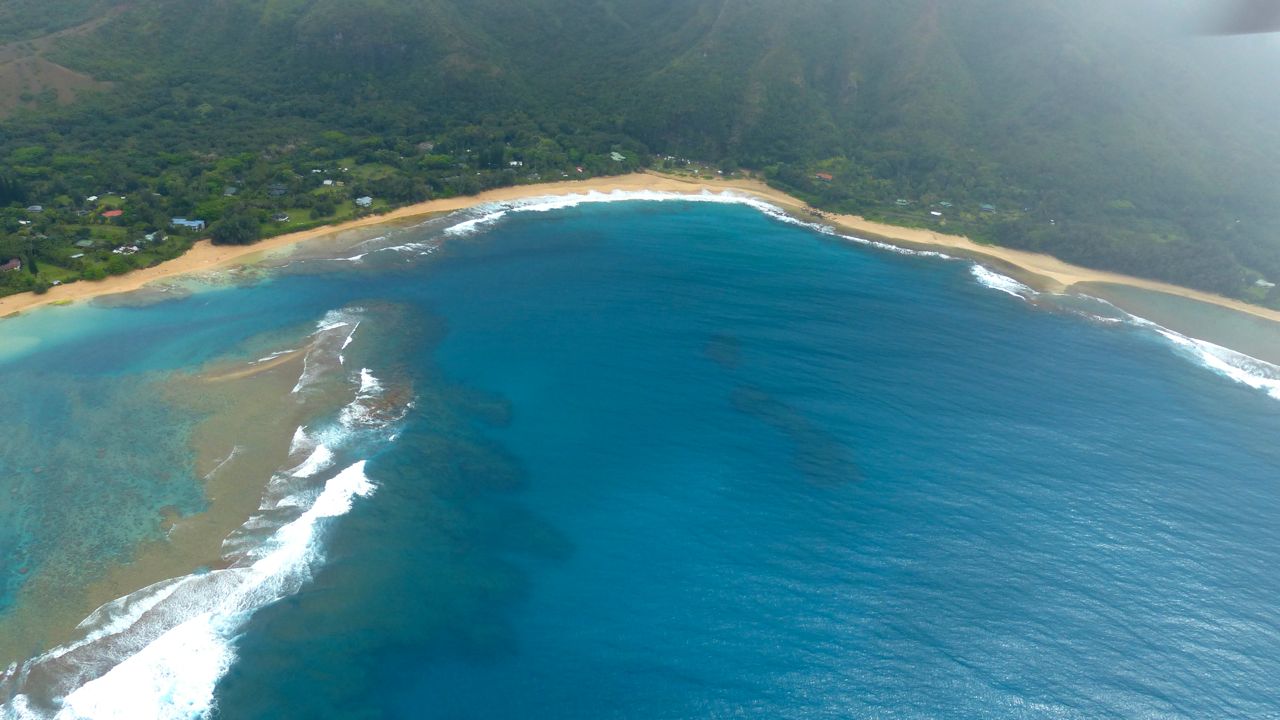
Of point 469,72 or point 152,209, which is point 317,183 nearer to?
point 152,209

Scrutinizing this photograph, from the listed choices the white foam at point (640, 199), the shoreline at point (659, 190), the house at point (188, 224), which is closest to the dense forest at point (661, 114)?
the house at point (188, 224)

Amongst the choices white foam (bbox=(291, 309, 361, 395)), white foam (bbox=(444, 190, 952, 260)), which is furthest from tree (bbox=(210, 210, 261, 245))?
white foam (bbox=(291, 309, 361, 395))

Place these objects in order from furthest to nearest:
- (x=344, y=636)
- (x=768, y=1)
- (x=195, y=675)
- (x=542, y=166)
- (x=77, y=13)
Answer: (x=768, y=1), (x=77, y=13), (x=542, y=166), (x=344, y=636), (x=195, y=675)

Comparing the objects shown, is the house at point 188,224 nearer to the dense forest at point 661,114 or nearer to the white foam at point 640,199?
the dense forest at point 661,114

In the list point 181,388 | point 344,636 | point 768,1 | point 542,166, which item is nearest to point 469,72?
point 542,166

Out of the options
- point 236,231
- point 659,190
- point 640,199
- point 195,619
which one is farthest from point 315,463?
point 659,190

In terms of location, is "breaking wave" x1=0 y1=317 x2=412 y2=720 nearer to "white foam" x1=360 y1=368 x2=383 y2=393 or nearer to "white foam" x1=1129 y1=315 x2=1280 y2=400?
"white foam" x1=360 y1=368 x2=383 y2=393
